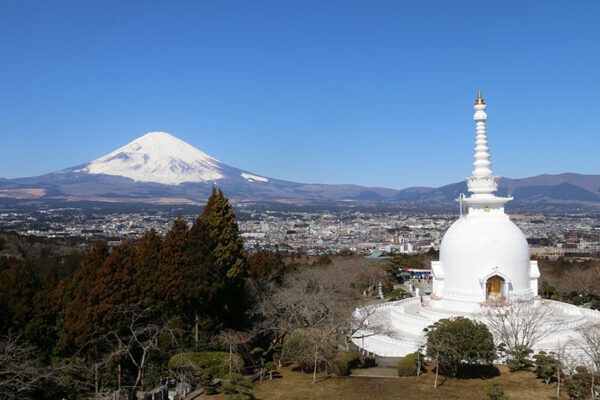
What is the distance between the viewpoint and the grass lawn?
18.8 metres

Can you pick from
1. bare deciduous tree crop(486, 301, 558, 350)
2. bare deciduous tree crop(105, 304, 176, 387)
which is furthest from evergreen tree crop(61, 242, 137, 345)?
bare deciduous tree crop(486, 301, 558, 350)

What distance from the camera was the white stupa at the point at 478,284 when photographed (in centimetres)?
2638

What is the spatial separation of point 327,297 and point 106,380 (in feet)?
35.7

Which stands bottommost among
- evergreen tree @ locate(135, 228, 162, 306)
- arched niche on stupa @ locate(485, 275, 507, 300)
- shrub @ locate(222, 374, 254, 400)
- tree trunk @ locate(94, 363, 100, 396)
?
tree trunk @ locate(94, 363, 100, 396)

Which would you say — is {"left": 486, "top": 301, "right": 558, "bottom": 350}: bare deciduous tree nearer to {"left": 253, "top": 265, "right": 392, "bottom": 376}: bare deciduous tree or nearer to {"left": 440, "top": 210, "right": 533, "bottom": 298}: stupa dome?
{"left": 440, "top": 210, "right": 533, "bottom": 298}: stupa dome

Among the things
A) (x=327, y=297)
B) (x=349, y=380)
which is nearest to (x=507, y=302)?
(x=327, y=297)

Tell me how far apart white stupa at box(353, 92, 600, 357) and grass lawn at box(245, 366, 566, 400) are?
4670mm


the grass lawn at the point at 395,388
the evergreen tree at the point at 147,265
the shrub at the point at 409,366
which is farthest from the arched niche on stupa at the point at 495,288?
the evergreen tree at the point at 147,265

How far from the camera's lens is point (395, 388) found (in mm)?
19625

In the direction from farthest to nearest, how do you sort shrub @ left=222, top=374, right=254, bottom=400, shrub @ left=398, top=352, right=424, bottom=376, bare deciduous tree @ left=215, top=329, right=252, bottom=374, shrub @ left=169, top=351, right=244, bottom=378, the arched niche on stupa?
the arched niche on stupa, bare deciduous tree @ left=215, top=329, right=252, bottom=374, shrub @ left=398, top=352, right=424, bottom=376, shrub @ left=169, top=351, right=244, bottom=378, shrub @ left=222, top=374, right=254, bottom=400

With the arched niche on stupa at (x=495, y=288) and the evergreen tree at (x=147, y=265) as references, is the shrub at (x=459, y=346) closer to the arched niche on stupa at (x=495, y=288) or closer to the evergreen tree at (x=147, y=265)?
the arched niche on stupa at (x=495, y=288)

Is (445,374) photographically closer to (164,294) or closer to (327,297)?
(327,297)

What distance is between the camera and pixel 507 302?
27031mm

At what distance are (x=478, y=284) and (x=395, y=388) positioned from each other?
1028 cm
